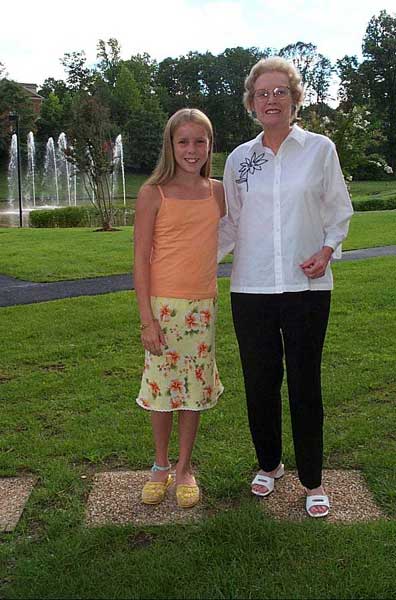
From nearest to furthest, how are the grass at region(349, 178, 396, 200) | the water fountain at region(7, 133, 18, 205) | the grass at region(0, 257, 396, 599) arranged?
1. the grass at region(0, 257, 396, 599)
2. the grass at region(349, 178, 396, 200)
3. the water fountain at region(7, 133, 18, 205)

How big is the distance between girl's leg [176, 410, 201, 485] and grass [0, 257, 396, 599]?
0.44 ft

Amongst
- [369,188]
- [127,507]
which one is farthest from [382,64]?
[127,507]

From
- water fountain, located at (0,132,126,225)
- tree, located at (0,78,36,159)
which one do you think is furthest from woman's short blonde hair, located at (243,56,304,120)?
tree, located at (0,78,36,159)

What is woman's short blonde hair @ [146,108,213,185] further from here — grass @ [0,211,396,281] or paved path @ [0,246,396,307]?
grass @ [0,211,396,281]

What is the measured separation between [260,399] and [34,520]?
1136mm

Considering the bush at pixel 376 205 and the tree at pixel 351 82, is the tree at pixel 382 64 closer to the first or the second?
the tree at pixel 351 82

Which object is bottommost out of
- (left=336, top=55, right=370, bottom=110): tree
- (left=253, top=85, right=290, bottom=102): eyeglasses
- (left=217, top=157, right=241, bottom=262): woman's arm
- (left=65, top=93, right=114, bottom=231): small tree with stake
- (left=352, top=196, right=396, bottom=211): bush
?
(left=352, top=196, right=396, bottom=211): bush

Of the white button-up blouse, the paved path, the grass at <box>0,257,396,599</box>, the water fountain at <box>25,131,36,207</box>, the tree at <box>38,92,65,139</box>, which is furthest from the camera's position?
the tree at <box>38,92,65,139</box>

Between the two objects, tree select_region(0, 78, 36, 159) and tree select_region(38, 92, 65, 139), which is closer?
tree select_region(0, 78, 36, 159)

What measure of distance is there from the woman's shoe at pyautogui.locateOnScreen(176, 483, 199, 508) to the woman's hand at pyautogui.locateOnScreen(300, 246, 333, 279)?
43.8 inches

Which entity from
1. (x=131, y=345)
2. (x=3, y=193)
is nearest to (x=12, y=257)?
(x=131, y=345)

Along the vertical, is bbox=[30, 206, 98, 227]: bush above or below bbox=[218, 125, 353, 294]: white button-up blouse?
below

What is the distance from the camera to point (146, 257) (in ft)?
9.76

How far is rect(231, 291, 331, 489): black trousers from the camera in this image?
2.93 meters
